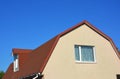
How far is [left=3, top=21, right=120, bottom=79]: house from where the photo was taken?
21.3m

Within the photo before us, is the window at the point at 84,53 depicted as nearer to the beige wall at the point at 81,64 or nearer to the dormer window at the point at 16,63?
the beige wall at the point at 81,64

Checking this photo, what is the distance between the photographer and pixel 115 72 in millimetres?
23453

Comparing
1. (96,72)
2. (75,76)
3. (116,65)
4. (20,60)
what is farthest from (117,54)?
(20,60)

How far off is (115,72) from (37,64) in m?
6.46

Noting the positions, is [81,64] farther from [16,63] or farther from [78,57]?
[16,63]

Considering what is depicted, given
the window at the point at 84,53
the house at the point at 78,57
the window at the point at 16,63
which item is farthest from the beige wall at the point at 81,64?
the window at the point at 16,63

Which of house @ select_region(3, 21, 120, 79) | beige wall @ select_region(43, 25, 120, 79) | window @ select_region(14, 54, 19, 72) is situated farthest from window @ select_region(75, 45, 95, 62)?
window @ select_region(14, 54, 19, 72)

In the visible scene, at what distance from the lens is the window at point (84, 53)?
22578 mm

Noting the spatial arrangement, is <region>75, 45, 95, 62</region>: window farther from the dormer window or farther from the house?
the dormer window

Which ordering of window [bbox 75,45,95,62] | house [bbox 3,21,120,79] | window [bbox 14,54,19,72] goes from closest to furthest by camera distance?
house [bbox 3,21,120,79], window [bbox 75,45,95,62], window [bbox 14,54,19,72]

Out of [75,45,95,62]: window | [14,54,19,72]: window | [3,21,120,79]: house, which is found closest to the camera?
[3,21,120,79]: house

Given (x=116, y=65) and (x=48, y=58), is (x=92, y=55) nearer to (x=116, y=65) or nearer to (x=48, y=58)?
(x=116, y=65)

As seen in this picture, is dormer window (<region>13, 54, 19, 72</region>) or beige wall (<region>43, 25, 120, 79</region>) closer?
beige wall (<region>43, 25, 120, 79</region>)

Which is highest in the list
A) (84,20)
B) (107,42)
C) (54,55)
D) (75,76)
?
(84,20)
